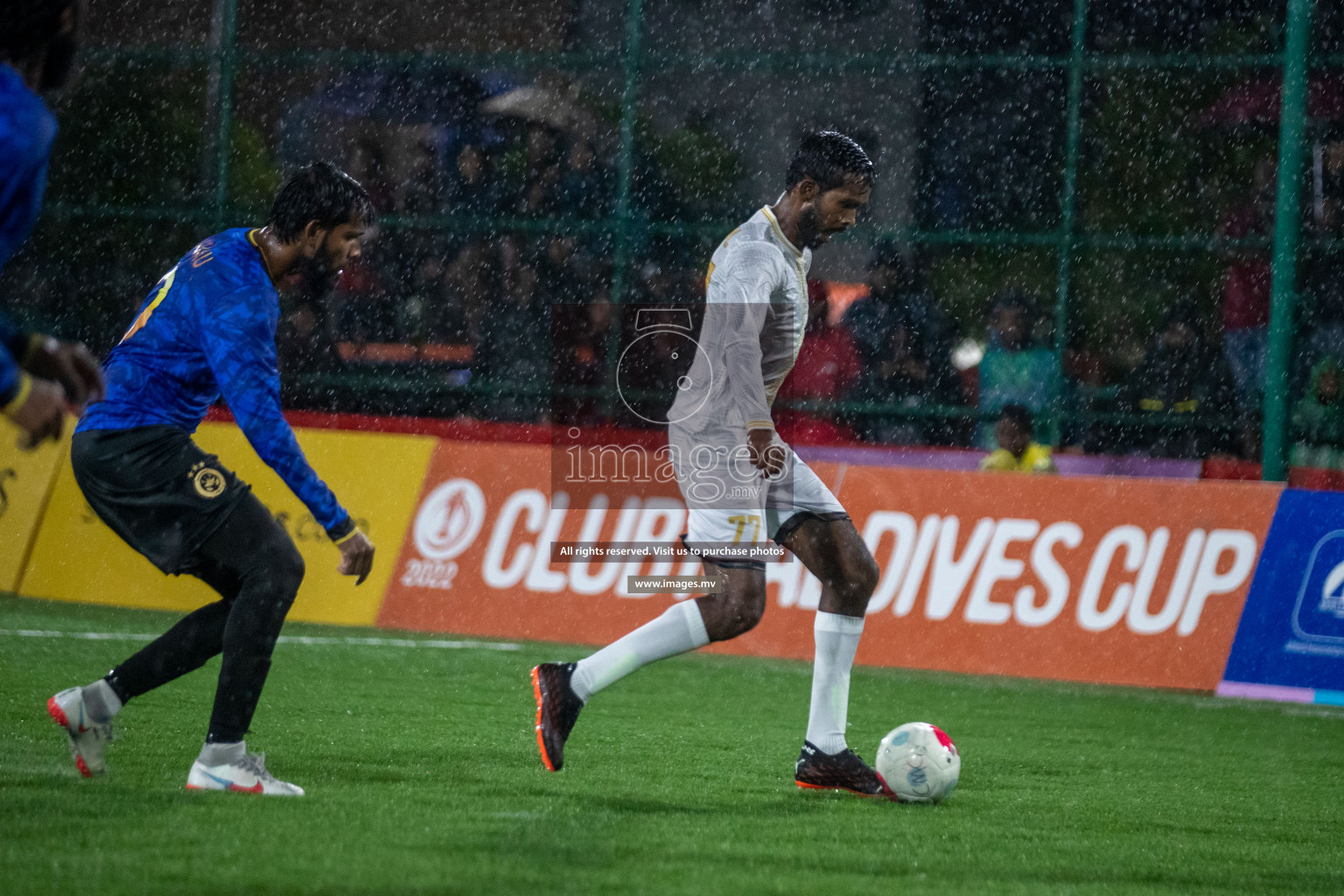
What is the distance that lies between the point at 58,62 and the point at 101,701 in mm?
2194

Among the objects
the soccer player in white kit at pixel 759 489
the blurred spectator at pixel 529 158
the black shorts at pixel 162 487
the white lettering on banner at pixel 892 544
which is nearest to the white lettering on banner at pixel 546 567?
the white lettering on banner at pixel 892 544

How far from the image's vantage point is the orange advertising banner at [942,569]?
948cm

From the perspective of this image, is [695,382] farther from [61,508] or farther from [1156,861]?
[61,508]

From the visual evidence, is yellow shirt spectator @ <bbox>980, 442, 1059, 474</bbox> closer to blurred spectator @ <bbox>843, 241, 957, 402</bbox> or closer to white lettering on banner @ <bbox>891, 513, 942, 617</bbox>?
white lettering on banner @ <bbox>891, 513, 942, 617</bbox>

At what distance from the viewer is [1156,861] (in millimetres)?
4895

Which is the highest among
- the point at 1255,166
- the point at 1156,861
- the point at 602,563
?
the point at 1255,166

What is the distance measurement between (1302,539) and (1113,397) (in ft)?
11.2

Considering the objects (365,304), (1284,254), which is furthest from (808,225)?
(365,304)

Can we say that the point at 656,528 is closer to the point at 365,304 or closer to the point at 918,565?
the point at 918,565

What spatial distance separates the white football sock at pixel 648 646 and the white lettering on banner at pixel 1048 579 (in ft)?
13.8

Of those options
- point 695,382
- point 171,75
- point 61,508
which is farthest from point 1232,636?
point 171,75

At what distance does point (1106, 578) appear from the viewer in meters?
9.62

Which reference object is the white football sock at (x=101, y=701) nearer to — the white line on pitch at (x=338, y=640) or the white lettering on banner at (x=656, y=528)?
the white line on pitch at (x=338, y=640)

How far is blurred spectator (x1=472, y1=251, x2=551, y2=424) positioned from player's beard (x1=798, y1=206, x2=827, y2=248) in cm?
768
